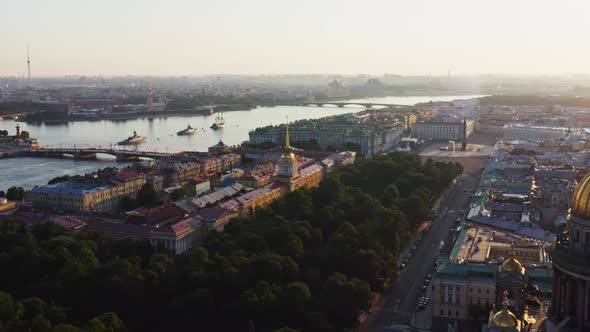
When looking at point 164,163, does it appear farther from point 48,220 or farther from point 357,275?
point 357,275

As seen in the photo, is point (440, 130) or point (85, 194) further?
→ point (440, 130)

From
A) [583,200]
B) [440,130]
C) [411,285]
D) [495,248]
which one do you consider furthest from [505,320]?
[440,130]

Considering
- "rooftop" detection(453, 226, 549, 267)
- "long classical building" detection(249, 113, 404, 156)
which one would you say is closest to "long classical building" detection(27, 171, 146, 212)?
"rooftop" detection(453, 226, 549, 267)

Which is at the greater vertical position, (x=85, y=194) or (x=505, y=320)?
(x=505, y=320)

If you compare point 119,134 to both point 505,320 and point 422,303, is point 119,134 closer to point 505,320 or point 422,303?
point 422,303

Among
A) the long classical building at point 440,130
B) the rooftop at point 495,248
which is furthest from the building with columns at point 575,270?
the long classical building at point 440,130

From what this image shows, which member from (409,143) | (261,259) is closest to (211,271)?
(261,259)

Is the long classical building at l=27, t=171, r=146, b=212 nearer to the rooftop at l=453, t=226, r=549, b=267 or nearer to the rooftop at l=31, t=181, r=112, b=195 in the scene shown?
the rooftop at l=31, t=181, r=112, b=195
